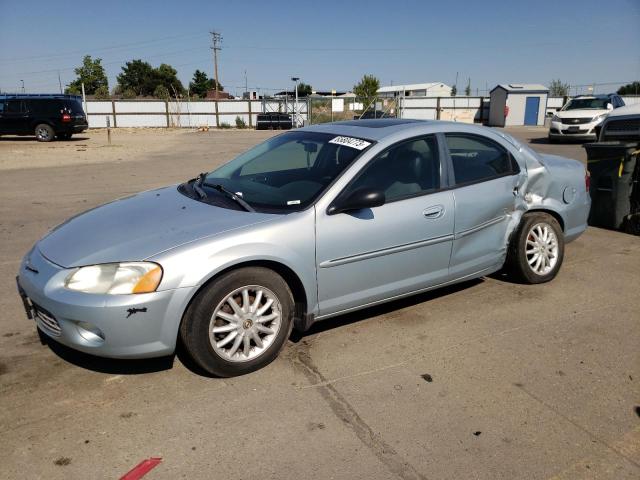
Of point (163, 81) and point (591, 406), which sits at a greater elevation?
point (163, 81)

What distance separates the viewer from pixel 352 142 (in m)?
3.89

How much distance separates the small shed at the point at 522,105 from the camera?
3900 cm

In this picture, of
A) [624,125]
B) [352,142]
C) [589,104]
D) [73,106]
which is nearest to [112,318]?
[352,142]

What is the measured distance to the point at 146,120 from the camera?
4084 cm

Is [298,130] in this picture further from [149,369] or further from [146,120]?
[146,120]

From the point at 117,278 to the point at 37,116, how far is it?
22851mm

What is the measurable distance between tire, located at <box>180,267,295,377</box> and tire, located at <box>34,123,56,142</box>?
22.9 m

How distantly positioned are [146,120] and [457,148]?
40.4 meters

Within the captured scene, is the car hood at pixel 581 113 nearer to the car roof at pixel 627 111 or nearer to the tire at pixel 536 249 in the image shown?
the car roof at pixel 627 111

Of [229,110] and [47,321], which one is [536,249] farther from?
[229,110]

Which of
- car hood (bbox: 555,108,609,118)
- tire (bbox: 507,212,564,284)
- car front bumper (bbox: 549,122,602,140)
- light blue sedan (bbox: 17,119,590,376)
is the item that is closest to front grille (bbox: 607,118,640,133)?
light blue sedan (bbox: 17,119,590,376)

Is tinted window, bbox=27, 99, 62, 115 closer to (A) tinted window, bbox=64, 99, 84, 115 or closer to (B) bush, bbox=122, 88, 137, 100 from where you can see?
(A) tinted window, bbox=64, 99, 84, 115

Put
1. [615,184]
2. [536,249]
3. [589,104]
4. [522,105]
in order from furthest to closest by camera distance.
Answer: [522,105] < [589,104] < [615,184] < [536,249]

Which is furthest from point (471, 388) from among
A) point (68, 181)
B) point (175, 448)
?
point (68, 181)
